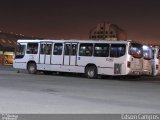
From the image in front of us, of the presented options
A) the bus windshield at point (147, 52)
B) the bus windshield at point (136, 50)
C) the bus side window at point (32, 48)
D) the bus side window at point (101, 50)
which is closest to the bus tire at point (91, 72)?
the bus side window at point (101, 50)

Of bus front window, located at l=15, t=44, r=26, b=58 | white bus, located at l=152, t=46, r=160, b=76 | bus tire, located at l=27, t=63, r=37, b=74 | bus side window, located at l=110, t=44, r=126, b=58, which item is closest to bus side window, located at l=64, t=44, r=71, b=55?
bus tire, located at l=27, t=63, r=37, b=74

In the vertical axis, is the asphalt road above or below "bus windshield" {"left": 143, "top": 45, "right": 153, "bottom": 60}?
below

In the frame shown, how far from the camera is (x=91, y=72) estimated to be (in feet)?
99.1

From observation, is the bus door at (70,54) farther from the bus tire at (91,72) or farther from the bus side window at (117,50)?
the bus side window at (117,50)

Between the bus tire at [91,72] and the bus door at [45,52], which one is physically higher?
the bus door at [45,52]

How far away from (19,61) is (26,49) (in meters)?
1.05

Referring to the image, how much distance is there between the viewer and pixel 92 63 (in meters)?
30.3

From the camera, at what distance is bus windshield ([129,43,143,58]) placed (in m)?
29.1

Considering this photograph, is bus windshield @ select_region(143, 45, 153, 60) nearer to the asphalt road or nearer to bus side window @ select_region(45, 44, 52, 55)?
bus side window @ select_region(45, 44, 52, 55)

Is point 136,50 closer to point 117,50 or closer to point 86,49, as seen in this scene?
point 117,50

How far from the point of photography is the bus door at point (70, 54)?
103ft

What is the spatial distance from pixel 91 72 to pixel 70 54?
2332 millimetres

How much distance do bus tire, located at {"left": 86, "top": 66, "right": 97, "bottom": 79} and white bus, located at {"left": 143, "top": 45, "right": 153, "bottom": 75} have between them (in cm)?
339

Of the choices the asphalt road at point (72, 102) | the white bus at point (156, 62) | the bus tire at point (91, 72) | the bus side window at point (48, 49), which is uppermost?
the bus side window at point (48, 49)
